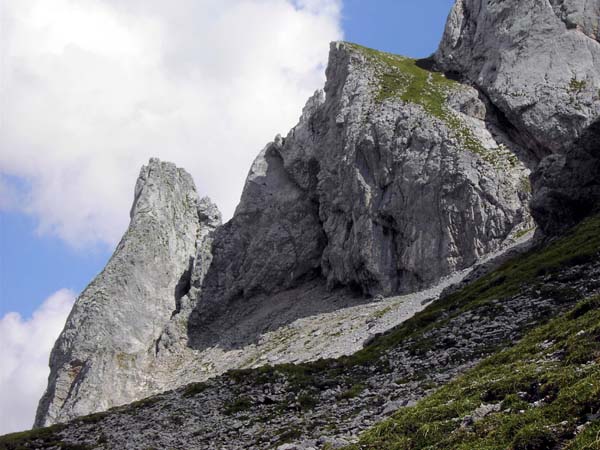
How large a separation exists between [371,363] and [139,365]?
6565 cm

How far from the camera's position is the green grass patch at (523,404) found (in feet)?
56.4

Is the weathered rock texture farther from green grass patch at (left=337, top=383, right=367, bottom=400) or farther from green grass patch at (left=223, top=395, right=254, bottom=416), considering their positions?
green grass patch at (left=223, top=395, right=254, bottom=416)

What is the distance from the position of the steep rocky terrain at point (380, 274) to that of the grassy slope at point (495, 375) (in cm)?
14

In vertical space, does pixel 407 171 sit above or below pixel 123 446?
above

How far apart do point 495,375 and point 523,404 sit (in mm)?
6804

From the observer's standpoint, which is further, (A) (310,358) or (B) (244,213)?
(B) (244,213)

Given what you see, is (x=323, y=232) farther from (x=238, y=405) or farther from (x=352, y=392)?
(x=352, y=392)

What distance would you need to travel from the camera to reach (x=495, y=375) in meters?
26.9

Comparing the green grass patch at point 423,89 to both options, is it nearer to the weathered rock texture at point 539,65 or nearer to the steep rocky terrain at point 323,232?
the steep rocky terrain at point 323,232

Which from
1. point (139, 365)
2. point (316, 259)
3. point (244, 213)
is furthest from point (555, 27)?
point (139, 365)

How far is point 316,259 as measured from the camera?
110250mm

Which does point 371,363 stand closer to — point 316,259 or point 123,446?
point 123,446

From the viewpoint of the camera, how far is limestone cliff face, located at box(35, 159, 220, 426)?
99.1 metres

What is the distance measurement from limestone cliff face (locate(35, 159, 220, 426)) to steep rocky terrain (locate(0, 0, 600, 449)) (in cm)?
32
